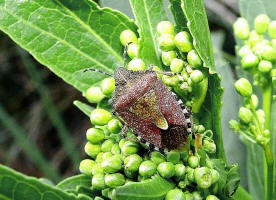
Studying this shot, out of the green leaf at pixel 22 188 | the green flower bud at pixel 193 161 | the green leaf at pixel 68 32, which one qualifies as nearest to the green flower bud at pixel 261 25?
the green leaf at pixel 68 32

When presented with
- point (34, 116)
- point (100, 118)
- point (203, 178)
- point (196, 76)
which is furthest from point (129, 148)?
point (34, 116)

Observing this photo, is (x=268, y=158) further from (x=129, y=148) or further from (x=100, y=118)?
(x=100, y=118)

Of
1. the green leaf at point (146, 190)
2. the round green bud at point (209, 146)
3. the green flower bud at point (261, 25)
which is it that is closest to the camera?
the green leaf at point (146, 190)

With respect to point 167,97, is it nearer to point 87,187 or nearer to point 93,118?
point 93,118

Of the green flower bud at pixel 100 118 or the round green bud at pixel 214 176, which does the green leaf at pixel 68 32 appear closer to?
the green flower bud at pixel 100 118

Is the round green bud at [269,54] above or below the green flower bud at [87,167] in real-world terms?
above

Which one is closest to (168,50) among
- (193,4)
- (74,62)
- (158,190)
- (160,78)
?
(160,78)
